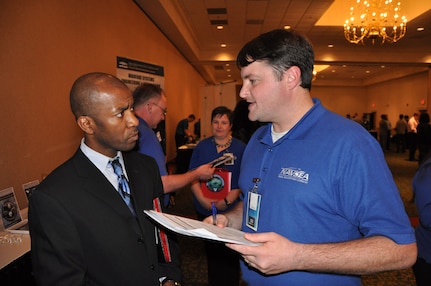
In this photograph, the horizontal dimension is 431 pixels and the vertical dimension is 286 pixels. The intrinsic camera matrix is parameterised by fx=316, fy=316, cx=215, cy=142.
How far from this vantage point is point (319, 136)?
122 cm

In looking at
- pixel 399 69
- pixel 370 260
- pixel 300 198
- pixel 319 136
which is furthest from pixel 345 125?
pixel 399 69

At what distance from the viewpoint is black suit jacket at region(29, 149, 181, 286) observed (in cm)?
115

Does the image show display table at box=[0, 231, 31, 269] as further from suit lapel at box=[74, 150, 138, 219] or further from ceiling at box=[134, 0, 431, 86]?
ceiling at box=[134, 0, 431, 86]

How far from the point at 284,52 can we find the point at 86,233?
1058 mm

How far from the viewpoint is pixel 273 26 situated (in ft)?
30.9

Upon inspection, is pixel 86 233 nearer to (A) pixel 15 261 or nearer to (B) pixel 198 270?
(A) pixel 15 261

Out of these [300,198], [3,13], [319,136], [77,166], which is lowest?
[300,198]

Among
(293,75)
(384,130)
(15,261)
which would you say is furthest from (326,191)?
(384,130)

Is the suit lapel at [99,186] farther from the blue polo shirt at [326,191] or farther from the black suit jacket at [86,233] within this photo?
the blue polo shirt at [326,191]

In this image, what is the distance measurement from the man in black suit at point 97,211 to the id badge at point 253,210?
46 cm

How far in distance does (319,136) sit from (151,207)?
836mm

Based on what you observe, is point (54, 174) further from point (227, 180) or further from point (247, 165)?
point (227, 180)

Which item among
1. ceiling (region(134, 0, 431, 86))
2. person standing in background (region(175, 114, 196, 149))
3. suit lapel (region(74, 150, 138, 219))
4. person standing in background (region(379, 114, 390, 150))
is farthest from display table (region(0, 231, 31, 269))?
person standing in background (region(379, 114, 390, 150))

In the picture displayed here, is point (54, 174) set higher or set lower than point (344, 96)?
lower
